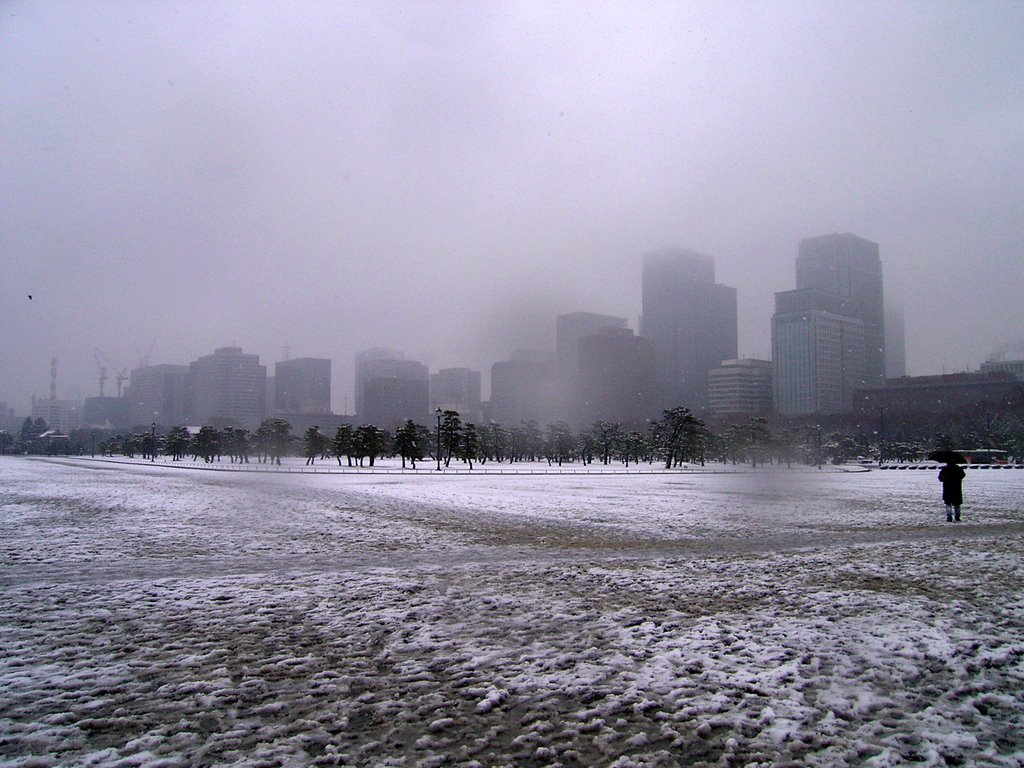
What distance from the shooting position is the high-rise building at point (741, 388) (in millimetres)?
161875

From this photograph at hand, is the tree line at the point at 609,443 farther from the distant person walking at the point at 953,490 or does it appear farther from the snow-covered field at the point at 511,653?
the snow-covered field at the point at 511,653

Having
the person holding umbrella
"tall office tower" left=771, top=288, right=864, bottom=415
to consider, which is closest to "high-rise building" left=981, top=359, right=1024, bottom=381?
"tall office tower" left=771, top=288, right=864, bottom=415

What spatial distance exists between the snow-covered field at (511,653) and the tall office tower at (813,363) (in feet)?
556

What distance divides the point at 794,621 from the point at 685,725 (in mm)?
3100

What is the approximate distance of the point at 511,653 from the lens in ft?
20.2

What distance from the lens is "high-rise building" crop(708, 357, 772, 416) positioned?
531 feet

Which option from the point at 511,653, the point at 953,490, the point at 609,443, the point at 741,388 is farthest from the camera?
the point at 741,388

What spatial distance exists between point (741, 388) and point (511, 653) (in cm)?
16624

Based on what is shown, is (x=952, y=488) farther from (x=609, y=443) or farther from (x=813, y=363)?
(x=813, y=363)

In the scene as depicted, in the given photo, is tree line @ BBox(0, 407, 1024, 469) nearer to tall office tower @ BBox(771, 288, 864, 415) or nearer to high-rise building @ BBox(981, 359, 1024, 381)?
tall office tower @ BBox(771, 288, 864, 415)

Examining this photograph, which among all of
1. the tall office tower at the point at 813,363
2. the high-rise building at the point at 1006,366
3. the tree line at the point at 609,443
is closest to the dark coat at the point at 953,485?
the tree line at the point at 609,443

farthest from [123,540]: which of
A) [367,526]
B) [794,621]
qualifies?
[794,621]

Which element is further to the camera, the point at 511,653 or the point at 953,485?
the point at 953,485

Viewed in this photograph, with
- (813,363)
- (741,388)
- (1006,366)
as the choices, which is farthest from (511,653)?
(1006,366)
